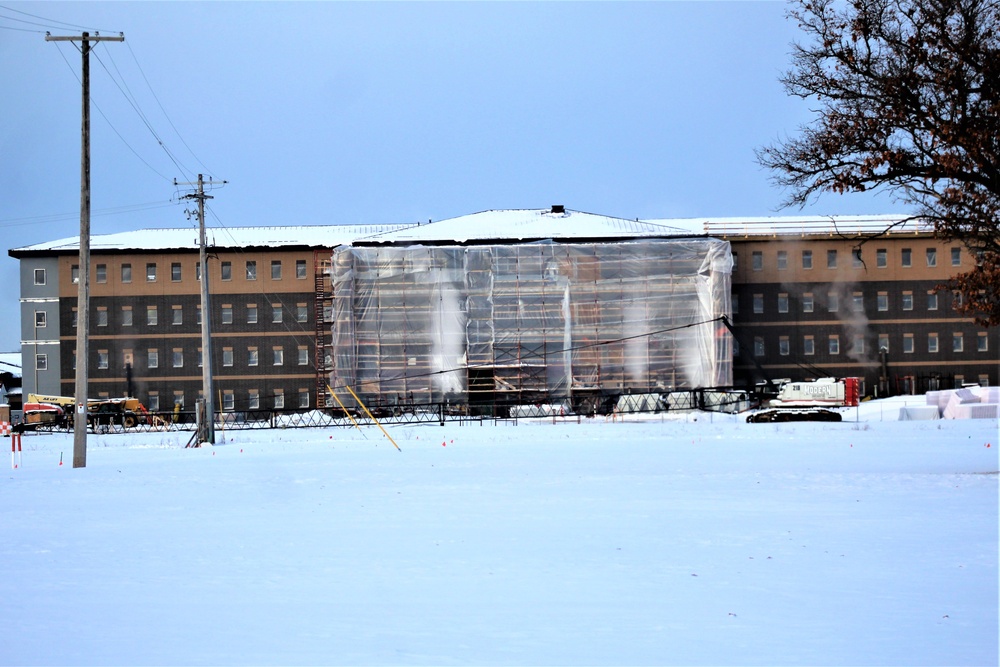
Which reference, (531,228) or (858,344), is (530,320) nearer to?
(531,228)

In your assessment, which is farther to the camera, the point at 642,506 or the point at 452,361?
the point at 452,361

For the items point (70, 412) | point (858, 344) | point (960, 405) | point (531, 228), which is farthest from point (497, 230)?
point (960, 405)

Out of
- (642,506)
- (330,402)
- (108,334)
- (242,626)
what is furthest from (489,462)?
(108,334)

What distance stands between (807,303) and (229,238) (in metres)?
42.3

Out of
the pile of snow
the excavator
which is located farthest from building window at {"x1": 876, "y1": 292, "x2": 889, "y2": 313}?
the excavator

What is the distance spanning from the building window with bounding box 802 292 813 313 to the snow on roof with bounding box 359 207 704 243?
911 centimetres

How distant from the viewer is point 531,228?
73.3 m

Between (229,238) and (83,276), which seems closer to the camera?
(83,276)

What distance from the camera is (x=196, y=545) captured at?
1238 cm

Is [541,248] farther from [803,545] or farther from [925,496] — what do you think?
[803,545]

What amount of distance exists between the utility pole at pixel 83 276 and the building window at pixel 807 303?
5620 cm

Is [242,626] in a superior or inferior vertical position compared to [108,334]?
inferior

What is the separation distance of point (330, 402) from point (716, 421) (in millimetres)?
27112

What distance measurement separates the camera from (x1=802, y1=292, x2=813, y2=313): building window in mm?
74750
